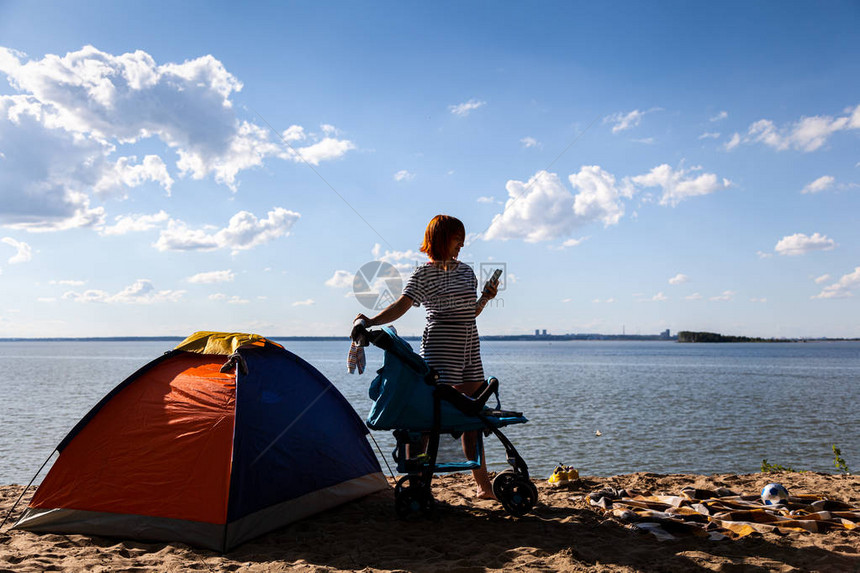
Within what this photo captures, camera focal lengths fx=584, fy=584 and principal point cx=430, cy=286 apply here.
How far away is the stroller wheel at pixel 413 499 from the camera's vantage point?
441 cm

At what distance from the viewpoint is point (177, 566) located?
3.64 meters

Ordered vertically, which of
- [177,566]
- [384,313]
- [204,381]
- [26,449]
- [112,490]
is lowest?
[26,449]

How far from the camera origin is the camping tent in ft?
13.8

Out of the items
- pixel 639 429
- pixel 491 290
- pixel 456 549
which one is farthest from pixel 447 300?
pixel 639 429

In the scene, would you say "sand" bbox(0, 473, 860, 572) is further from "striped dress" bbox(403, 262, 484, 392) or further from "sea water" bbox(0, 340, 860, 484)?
"sea water" bbox(0, 340, 860, 484)

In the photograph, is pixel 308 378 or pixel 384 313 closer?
pixel 384 313

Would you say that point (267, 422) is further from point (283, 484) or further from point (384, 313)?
point (384, 313)

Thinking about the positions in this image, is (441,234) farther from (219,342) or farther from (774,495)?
(774,495)

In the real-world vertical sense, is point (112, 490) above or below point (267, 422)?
below

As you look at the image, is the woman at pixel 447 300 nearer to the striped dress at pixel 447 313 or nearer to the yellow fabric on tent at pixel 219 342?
the striped dress at pixel 447 313

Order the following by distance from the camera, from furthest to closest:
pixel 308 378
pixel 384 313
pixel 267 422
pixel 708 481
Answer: pixel 708 481
pixel 308 378
pixel 267 422
pixel 384 313

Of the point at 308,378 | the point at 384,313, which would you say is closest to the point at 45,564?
the point at 308,378

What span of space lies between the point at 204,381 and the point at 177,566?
4.79 feet

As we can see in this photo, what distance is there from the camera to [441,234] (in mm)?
4465
